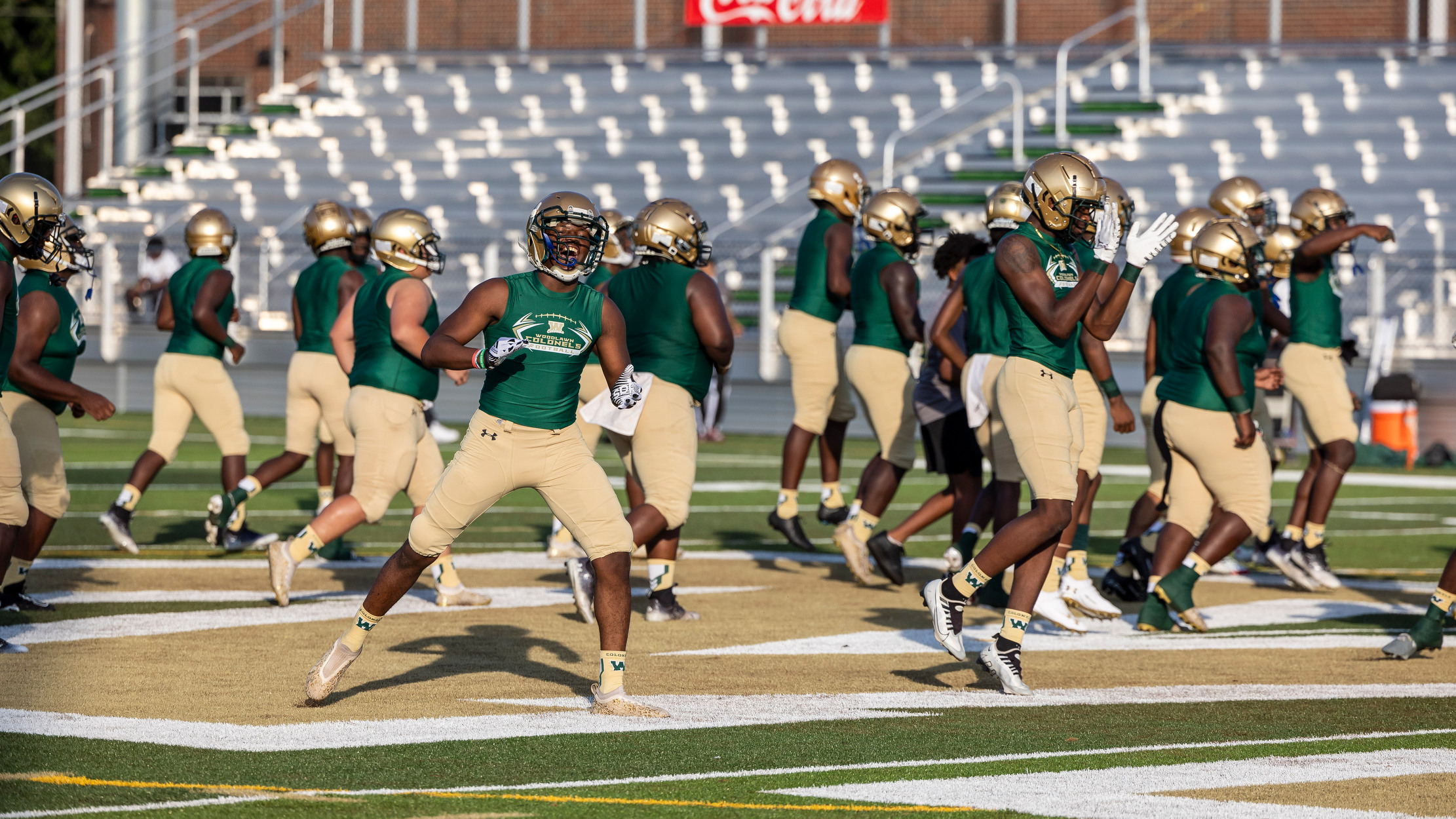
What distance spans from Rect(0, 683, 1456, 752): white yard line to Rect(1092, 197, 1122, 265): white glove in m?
1.70

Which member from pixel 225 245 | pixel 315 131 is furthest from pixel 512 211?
pixel 225 245

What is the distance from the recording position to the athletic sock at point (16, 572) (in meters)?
9.05

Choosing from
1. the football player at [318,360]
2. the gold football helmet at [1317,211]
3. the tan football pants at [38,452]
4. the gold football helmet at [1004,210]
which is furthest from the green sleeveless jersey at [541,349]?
the gold football helmet at [1317,211]

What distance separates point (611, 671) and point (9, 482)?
2828 mm

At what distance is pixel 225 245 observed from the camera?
12.1 m

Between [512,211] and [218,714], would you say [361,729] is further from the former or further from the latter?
[512,211]

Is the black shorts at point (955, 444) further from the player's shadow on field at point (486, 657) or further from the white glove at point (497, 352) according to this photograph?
the white glove at point (497, 352)

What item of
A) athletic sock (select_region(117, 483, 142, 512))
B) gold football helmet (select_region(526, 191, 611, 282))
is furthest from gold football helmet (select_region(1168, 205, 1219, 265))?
athletic sock (select_region(117, 483, 142, 512))

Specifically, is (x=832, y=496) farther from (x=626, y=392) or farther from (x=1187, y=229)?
(x=626, y=392)

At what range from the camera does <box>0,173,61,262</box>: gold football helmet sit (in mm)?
8367

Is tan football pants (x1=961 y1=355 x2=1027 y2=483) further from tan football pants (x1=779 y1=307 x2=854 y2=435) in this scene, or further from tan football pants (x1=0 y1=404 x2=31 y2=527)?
tan football pants (x1=0 y1=404 x2=31 y2=527)

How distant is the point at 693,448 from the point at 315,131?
23927 mm

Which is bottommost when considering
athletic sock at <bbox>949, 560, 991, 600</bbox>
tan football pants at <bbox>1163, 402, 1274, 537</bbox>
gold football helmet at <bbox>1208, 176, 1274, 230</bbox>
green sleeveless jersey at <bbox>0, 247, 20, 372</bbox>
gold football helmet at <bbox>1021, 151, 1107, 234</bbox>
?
athletic sock at <bbox>949, 560, 991, 600</bbox>

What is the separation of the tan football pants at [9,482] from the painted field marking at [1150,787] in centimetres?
391
